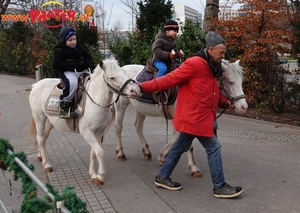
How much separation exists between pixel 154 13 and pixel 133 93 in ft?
29.3

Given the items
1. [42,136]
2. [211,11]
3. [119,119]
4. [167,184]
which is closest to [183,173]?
[167,184]

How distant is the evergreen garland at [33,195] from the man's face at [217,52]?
2.45m

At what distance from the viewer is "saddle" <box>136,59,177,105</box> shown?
17.0 ft

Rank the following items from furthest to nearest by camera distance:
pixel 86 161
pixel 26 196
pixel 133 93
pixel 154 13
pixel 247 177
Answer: pixel 154 13 < pixel 86 161 < pixel 247 177 < pixel 133 93 < pixel 26 196

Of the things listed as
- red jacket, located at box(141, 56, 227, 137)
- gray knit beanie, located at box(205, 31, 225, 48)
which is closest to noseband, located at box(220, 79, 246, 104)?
red jacket, located at box(141, 56, 227, 137)

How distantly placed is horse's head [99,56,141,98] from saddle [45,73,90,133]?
1.94 feet

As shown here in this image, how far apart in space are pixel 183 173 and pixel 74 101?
2048mm

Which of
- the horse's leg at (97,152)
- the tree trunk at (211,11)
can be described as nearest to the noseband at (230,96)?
the horse's leg at (97,152)

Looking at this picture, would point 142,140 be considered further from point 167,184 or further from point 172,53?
point 172,53

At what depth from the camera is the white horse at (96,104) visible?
14.3ft

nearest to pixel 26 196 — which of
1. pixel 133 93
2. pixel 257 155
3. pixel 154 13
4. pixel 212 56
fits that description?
pixel 133 93

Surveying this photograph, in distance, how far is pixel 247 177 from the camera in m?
5.09

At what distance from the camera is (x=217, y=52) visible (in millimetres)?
4047

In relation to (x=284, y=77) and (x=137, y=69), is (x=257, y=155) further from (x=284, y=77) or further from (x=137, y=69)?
(x=284, y=77)
